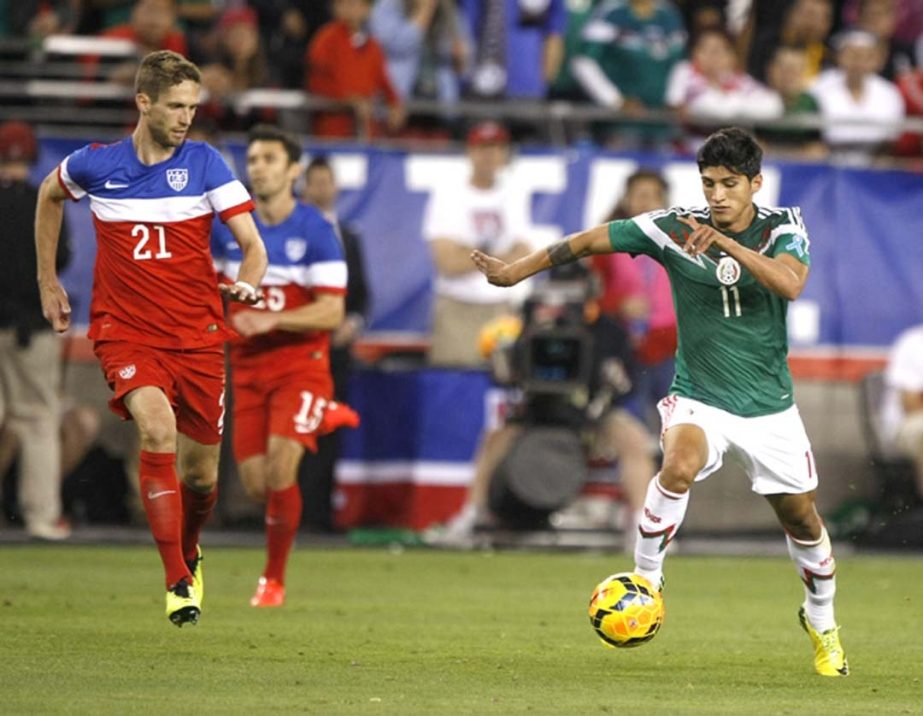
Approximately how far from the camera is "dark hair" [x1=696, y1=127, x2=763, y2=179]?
360 inches

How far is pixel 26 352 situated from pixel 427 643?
262 inches

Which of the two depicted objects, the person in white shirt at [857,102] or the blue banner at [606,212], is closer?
the blue banner at [606,212]

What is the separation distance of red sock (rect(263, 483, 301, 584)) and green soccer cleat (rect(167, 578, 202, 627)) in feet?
7.09

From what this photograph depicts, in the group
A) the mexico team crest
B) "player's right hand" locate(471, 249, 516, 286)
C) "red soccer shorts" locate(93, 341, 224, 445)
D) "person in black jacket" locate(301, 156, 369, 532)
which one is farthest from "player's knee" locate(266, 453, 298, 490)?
"person in black jacket" locate(301, 156, 369, 532)

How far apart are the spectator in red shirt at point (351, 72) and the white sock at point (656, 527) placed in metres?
9.12

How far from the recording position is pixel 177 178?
10164 mm

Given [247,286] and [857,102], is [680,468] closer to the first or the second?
[247,286]

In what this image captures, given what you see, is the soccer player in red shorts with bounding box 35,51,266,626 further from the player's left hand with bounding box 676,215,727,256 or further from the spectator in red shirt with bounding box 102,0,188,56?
the spectator in red shirt with bounding box 102,0,188,56

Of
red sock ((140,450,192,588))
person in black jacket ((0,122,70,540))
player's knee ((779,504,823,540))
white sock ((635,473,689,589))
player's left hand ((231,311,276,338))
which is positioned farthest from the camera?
person in black jacket ((0,122,70,540))

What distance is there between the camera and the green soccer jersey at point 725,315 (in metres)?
9.39

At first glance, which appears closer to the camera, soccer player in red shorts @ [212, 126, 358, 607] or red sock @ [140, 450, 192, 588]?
red sock @ [140, 450, 192, 588]

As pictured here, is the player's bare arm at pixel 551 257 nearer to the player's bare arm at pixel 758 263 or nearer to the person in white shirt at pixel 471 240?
the player's bare arm at pixel 758 263

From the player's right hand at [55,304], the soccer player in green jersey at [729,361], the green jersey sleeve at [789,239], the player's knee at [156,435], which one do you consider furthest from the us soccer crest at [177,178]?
the green jersey sleeve at [789,239]

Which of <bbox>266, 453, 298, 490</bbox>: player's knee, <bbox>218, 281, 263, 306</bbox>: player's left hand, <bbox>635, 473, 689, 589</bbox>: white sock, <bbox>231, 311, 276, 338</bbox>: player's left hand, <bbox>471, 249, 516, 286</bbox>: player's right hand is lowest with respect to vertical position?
<bbox>266, 453, 298, 490</bbox>: player's knee
